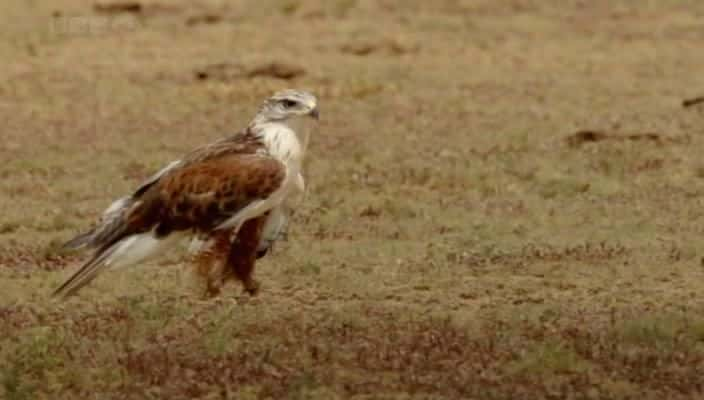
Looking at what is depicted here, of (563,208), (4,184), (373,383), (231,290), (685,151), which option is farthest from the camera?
(685,151)

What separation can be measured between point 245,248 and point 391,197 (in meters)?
4.03

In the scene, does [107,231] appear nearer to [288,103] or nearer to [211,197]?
[211,197]

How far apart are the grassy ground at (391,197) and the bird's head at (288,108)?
950 mm

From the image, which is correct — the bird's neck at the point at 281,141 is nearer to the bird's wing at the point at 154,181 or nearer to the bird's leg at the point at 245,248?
the bird's wing at the point at 154,181

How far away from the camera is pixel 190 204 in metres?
10.1

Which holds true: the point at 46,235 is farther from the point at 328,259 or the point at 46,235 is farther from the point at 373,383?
the point at 373,383

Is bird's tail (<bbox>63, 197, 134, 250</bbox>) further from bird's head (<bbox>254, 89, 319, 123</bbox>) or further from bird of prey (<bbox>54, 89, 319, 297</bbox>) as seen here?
bird's head (<bbox>254, 89, 319, 123</bbox>)

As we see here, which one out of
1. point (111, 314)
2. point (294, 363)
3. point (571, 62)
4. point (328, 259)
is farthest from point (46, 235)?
point (571, 62)

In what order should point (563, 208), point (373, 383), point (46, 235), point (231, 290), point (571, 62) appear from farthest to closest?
point (571, 62) → point (563, 208) → point (46, 235) → point (231, 290) → point (373, 383)

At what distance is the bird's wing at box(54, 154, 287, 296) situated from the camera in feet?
33.1

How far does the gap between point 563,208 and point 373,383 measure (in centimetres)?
520

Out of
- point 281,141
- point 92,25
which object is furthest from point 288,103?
point 92,25

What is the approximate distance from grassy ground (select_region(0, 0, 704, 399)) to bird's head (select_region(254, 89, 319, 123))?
950 mm

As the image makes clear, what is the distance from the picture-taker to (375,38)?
24297 mm
